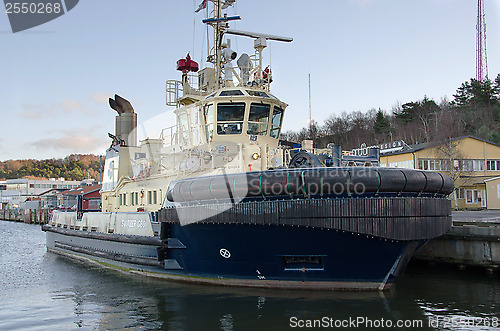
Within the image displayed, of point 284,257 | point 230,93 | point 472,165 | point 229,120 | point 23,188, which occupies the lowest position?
point 284,257

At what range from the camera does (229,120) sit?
12.0 meters

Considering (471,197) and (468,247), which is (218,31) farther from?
(471,197)

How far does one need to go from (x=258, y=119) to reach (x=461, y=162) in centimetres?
2530

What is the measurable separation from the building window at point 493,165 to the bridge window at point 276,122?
27392 millimetres

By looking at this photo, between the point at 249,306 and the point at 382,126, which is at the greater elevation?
the point at 382,126

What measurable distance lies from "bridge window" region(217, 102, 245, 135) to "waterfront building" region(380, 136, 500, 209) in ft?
71.1

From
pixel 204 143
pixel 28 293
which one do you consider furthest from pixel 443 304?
pixel 28 293

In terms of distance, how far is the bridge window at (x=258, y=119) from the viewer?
39.6 ft

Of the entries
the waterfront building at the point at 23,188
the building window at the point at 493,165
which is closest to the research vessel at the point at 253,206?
the building window at the point at 493,165

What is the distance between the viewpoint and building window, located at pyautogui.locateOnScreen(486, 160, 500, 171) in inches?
1320

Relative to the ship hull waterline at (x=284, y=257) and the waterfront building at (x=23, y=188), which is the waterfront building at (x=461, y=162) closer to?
the ship hull waterline at (x=284, y=257)

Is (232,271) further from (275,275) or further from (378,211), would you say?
(378,211)

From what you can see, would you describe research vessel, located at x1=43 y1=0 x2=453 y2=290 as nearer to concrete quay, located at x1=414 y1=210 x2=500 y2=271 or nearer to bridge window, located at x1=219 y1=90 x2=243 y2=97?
bridge window, located at x1=219 y1=90 x2=243 y2=97

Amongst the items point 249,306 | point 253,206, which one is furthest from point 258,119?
point 249,306
